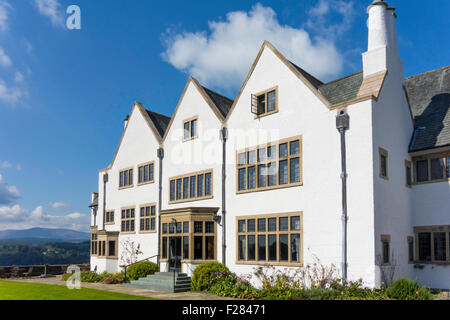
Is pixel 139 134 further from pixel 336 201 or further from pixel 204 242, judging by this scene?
pixel 336 201

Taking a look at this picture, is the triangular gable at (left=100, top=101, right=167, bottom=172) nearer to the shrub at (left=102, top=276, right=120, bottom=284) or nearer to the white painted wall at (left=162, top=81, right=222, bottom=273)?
the white painted wall at (left=162, top=81, right=222, bottom=273)

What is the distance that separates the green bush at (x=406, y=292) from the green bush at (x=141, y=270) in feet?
47.5

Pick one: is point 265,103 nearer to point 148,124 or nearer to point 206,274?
point 206,274

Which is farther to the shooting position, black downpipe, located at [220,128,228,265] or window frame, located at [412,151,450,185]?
black downpipe, located at [220,128,228,265]

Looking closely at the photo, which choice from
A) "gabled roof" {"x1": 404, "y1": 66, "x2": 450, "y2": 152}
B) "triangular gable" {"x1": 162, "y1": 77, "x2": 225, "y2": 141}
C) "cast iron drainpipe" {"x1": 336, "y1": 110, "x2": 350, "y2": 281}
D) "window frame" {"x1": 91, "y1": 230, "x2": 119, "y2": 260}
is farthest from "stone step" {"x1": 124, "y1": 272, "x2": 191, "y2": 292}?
"gabled roof" {"x1": 404, "y1": 66, "x2": 450, "y2": 152}

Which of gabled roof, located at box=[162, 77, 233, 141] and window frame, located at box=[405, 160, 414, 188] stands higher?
gabled roof, located at box=[162, 77, 233, 141]

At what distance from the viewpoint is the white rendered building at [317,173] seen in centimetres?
1886

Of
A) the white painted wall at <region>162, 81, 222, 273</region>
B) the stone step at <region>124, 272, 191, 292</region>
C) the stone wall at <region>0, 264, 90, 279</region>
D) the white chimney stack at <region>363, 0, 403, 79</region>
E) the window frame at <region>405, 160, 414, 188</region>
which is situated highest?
the white chimney stack at <region>363, 0, 403, 79</region>

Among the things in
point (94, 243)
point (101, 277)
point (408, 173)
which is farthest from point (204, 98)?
point (94, 243)

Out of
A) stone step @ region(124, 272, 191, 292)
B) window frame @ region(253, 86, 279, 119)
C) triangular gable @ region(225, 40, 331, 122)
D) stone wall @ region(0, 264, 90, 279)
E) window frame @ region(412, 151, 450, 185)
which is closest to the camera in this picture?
triangular gable @ region(225, 40, 331, 122)

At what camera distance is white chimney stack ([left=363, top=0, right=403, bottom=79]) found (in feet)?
69.8

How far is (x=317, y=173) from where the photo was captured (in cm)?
2000

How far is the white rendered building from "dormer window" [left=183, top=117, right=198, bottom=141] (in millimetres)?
66

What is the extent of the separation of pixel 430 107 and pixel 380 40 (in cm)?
507
